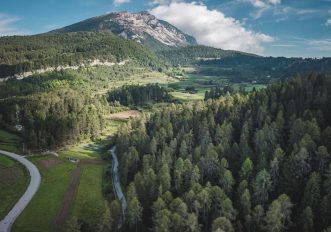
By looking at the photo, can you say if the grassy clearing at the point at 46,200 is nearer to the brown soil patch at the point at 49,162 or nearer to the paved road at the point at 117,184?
the brown soil patch at the point at 49,162

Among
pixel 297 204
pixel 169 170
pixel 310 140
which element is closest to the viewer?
pixel 297 204

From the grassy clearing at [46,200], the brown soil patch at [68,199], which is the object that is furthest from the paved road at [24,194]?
the brown soil patch at [68,199]

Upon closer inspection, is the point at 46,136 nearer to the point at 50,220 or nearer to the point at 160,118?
the point at 160,118

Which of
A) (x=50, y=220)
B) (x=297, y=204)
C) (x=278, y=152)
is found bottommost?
(x=50, y=220)

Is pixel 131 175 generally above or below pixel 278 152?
below

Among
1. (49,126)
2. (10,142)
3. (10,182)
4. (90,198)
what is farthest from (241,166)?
(10,142)

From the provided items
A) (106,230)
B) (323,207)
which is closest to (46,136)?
(106,230)

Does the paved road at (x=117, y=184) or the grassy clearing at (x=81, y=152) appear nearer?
the paved road at (x=117, y=184)
